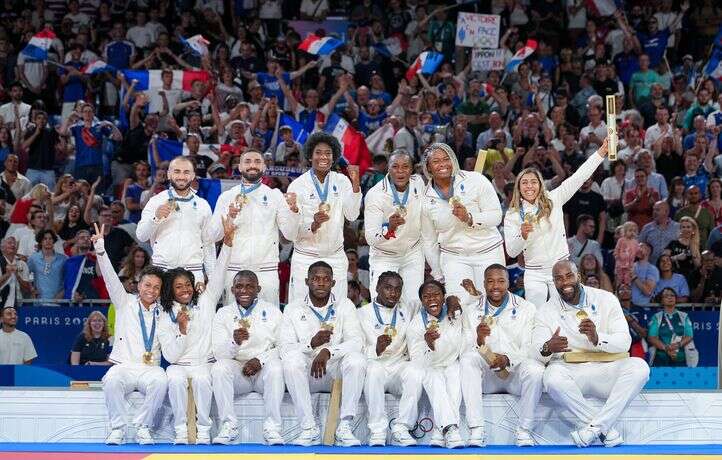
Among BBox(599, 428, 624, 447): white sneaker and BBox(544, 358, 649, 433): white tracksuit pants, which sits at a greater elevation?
BBox(544, 358, 649, 433): white tracksuit pants

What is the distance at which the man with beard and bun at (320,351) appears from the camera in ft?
44.8

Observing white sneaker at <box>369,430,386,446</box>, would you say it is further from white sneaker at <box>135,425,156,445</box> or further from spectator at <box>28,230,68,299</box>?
spectator at <box>28,230,68,299</box>

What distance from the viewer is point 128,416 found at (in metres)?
13.9

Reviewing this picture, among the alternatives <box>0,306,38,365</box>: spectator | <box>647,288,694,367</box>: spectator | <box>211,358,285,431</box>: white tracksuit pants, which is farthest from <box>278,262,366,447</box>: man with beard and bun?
<box>647,288,694,367</box>: spectator

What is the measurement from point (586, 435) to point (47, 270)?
26.3 feet

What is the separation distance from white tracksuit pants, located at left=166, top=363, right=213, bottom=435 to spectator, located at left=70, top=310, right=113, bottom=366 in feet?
10.8

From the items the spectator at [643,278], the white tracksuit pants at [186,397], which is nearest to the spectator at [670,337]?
the spectator at [643,278]

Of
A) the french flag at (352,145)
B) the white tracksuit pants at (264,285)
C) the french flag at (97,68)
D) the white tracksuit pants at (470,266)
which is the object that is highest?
the french flag at (97,68)

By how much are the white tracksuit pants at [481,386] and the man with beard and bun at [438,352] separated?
110 mm

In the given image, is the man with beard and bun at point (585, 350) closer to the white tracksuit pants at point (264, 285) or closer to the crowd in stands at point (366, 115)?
the white tracksuit pants at point (264, 285)

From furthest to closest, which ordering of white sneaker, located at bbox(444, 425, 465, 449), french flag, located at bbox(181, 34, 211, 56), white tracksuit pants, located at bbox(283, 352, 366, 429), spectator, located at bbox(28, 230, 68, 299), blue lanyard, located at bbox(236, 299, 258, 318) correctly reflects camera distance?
french flag, located at bbox(181, 34, 211, 56) < spectator, located at bbox(28, 230, 68, 299) < blue lanyard, located at bbox(236, 299, 258, 318) < white tracksuit pants, located at bbox(283, 352, 366, 429) < white sneaker, located at bbox(444, 425, 465, 449)

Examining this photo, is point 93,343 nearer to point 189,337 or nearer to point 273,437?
point 189,337

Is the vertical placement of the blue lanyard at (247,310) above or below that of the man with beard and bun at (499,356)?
above

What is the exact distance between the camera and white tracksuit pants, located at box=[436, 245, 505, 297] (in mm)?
14664
